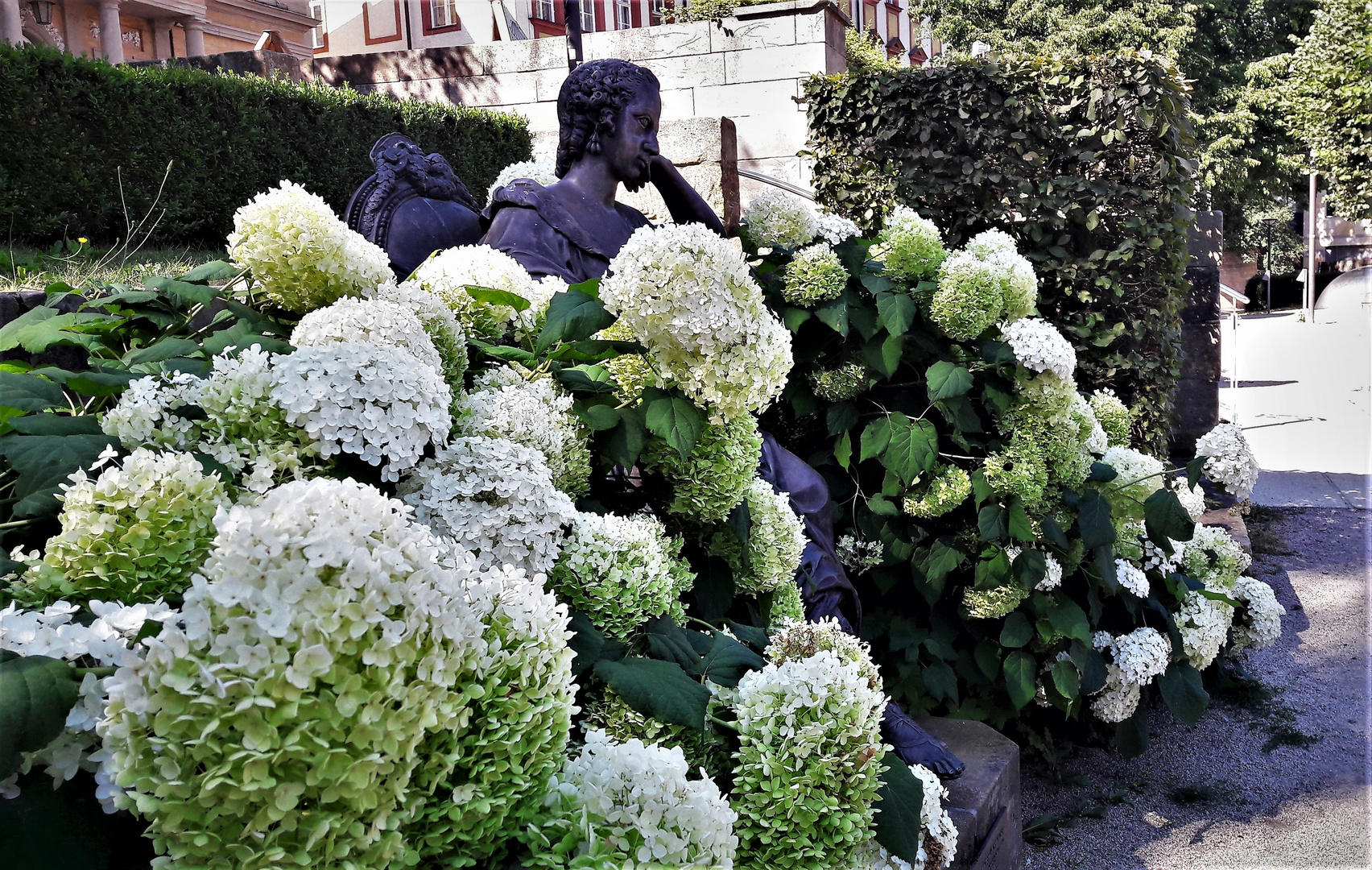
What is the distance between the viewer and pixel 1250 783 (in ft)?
11.9

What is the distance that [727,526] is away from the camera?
6.28 ft

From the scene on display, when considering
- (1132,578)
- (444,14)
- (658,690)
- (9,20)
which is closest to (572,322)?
(658,690)

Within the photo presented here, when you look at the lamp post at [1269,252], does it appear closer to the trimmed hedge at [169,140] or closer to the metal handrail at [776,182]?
the metal handrail at [776,182]

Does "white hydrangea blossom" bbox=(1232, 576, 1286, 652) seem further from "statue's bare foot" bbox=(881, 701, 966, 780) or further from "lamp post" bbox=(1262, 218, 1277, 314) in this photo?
"lamp post" bbox=(1262, 218, 1277, 314)

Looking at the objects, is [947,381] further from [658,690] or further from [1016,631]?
[658,690]

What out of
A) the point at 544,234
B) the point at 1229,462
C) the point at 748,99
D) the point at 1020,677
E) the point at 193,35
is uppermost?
the point at 193,35

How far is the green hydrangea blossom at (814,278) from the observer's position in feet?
9.83

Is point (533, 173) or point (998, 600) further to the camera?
point (533, 173)

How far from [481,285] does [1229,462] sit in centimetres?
295

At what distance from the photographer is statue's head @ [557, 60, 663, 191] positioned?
2863 mm

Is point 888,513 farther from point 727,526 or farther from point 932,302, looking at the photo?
point 727,526

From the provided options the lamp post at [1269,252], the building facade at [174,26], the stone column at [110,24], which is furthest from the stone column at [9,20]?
the lamp post at [1269,252]

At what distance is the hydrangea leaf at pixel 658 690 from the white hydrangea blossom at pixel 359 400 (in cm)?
38

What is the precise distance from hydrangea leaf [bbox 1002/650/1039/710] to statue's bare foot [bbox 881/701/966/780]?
95 centimetres
